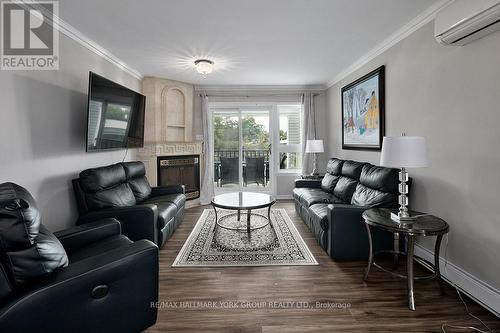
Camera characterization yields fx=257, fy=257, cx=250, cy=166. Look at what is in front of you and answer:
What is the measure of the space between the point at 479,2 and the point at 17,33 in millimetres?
3668

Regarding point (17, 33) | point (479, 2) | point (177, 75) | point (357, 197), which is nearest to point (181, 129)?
point (177, 75)

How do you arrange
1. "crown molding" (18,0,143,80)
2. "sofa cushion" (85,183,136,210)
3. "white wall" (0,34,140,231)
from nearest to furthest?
"white wall" (0,34,140,231), "crown molding" (18,0,143,80), "sofa cushion" (85,183,136,210)

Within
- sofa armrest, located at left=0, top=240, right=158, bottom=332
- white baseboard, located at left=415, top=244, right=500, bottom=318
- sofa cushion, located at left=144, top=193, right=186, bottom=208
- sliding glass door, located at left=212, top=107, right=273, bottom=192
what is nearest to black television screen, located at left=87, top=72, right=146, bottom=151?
sofa cushion, located at left=144, top=193, right=186, bottom=208

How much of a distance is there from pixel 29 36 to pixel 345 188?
3881 millimetres

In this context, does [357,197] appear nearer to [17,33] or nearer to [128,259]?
[128,259]

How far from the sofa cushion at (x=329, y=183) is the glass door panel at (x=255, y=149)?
5.86ft

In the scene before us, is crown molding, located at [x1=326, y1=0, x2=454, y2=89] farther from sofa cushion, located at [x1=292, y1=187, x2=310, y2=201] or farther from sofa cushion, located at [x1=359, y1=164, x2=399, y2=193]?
sofa cushion, located at [x1=292, y1=187, x2=310, y2=201]

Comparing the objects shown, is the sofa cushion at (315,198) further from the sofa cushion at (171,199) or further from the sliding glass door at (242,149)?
the sliding glass door at (242,149)

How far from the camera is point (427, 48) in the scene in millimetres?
2555

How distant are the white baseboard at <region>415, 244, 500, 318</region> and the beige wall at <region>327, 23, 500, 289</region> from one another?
4 centimetres

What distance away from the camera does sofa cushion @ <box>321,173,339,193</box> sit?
408 cm

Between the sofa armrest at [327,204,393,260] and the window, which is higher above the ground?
the window

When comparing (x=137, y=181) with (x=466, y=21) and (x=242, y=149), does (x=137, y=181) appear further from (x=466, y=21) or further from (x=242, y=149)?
(x=466, y=21)

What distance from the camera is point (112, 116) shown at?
317 cm
